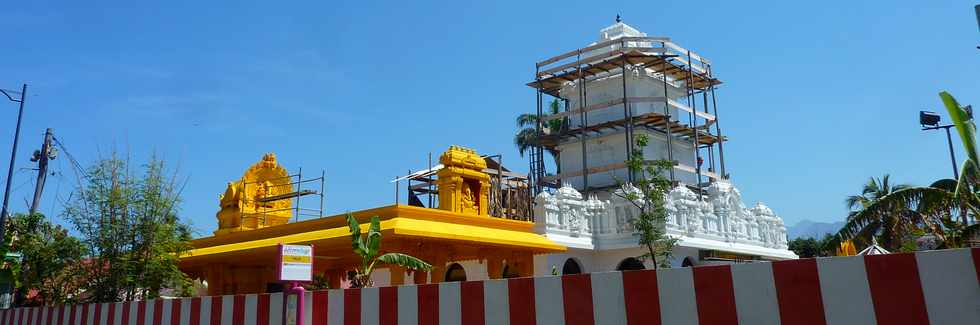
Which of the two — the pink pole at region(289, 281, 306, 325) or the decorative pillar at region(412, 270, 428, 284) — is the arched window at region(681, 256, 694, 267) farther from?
the pink pole at region(289, 281, 306, 325)

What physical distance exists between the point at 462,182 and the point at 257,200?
8273 mm

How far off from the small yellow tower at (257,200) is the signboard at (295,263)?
557 inches

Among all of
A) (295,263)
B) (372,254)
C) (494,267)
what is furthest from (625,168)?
(295,263)

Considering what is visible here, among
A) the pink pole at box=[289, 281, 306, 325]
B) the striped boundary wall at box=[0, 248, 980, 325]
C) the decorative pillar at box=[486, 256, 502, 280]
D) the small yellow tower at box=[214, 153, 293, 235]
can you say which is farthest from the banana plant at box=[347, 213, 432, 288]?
the small yellow tower at box=[214, 153, 293, 235]

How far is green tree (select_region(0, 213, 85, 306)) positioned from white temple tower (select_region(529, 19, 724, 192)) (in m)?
17.0

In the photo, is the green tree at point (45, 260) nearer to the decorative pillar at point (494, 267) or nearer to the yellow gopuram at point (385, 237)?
the yellow gopuram at point (385, 237)

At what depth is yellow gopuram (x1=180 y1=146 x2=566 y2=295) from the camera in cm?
1686

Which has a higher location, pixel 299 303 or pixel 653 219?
pixel 653 219

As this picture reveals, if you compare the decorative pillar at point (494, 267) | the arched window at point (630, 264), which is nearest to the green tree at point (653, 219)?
the arched window at point (630, 264)

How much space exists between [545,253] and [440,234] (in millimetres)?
4754

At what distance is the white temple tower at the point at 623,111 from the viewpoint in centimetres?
2834

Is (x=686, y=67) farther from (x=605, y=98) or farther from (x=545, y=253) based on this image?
(x=545, y=253)

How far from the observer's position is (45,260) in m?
16.8

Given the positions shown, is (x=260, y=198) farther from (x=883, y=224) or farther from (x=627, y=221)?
(x=883, y=224)
